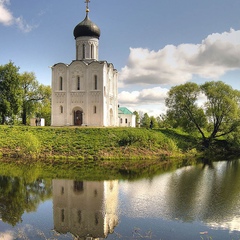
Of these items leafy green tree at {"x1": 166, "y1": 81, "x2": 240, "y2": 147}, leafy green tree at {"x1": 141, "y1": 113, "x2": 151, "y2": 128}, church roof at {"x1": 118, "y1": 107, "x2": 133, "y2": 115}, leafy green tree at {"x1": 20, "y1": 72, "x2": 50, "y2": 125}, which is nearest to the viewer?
leafy green tree at {"x1": 166, "y1": 81, "x2": 240, "y2": 147}

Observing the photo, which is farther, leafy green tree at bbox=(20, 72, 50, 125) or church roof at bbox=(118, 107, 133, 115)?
church roof at bbox=(118, 107, 133, 115)

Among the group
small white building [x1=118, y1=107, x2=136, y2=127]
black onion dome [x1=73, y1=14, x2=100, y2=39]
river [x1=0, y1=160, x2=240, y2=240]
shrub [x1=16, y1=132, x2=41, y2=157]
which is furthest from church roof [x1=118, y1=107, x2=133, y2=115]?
river [x1=0, y1=160, x2=240, y2=240]

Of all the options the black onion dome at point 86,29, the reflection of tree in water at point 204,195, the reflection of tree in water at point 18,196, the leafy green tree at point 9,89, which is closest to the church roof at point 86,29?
the black onion dome at point 86,29

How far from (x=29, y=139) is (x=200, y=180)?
52.2ft

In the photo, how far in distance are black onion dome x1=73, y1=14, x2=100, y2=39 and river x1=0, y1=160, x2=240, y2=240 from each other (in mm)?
22021

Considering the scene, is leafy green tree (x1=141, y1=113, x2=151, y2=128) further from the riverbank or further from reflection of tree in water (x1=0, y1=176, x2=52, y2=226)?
reflection of tree in water (x1=0, y1=176, x2=52, y2=226)

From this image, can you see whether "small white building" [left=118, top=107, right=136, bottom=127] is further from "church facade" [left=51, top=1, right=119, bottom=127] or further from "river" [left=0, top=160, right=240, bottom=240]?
"river" [left=0, top=160, right=240, bottom=240]

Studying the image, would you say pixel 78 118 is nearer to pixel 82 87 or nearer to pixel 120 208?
pixel 82 87

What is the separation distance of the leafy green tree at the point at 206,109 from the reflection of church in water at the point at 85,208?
21255 millimetres

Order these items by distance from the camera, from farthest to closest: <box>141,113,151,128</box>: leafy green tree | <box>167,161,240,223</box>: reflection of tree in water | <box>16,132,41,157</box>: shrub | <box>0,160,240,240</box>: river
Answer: <box>141,113,151,128</box>: leafy green tree < <box>16,132,41,157</box>: shrub < <box>167,161,240,223</box>: reflection of tree in water < <box>0,160,240,240</box>: river

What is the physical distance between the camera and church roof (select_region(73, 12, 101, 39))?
120ft

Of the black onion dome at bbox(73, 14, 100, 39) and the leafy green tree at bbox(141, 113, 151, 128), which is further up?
the black onion dome at bbox(73, 14, 100, 39)

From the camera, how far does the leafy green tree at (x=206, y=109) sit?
35312 millimetres

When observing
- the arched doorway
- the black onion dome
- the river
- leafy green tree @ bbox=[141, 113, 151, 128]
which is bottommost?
the river
